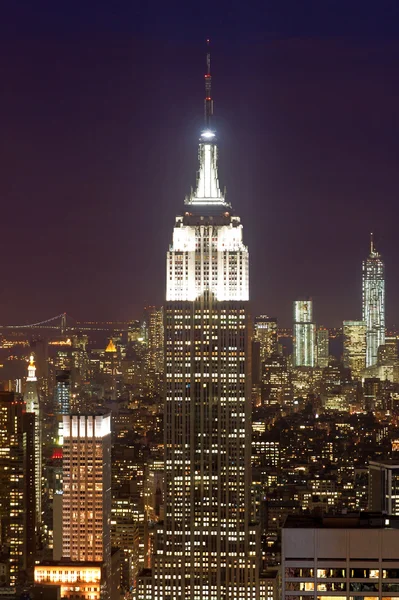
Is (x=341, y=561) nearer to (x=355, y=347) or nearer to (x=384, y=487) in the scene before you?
(x=384, y=487)

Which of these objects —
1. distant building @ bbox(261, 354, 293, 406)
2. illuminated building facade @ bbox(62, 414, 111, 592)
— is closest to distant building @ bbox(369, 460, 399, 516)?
distant building @ bbox(261, 354, 293, 406)

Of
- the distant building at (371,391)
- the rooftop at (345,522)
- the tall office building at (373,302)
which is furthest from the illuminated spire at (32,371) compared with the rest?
the rooftop at (345,522)

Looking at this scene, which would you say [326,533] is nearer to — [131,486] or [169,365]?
[169,365]

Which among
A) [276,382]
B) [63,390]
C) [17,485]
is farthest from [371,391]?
[17,485]

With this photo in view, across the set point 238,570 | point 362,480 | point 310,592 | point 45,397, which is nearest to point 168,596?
point 238,570

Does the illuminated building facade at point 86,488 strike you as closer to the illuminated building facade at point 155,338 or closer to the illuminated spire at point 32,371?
the illuminated building facade at point 155,338

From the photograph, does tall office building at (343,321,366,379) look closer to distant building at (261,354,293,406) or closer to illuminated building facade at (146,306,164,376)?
distant building at (261,354,293,406)
